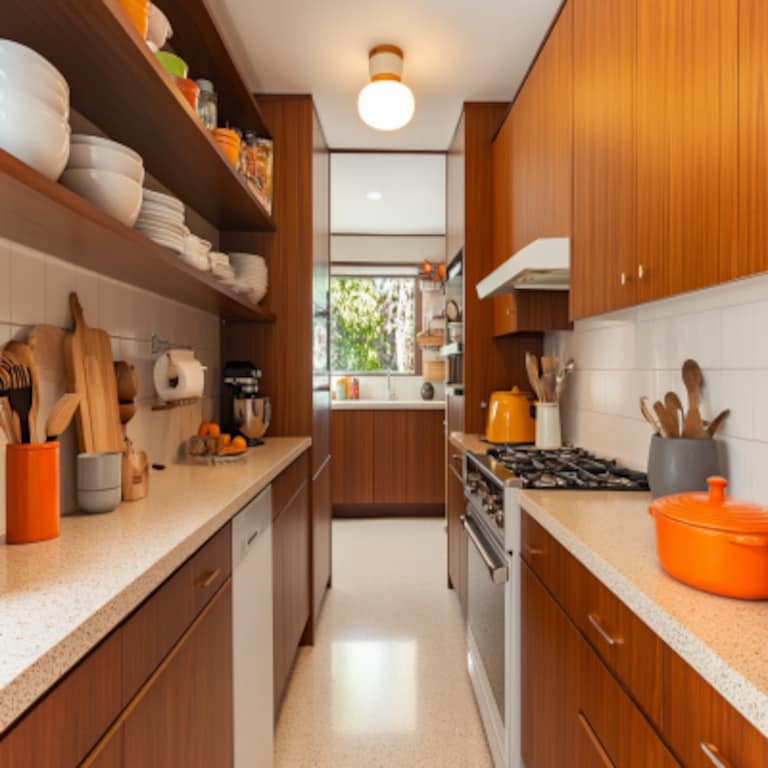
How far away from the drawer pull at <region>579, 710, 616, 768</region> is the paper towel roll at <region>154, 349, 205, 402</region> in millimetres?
1446

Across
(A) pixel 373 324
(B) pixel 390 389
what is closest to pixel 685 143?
(B) pixel 390 389

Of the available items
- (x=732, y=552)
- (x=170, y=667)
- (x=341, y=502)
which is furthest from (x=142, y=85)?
(x=341, y=502)

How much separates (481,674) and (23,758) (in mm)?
1728

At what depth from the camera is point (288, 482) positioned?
85.4 inches

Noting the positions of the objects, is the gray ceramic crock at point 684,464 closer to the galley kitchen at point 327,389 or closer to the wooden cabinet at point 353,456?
the galley kitchen at point 327,389

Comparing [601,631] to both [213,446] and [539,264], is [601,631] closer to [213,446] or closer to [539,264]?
[539,264]

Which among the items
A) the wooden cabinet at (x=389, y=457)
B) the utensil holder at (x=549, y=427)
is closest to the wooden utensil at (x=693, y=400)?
the utensil holder at (x=549, y=427)

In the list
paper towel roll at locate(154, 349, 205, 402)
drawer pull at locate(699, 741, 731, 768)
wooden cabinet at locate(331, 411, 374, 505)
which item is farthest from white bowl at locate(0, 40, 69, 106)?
wooden cabinet at locate(331, 411, 374, 505)

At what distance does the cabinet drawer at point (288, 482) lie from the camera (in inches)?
76.2

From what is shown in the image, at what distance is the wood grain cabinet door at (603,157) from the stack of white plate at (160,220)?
1107 millimetres

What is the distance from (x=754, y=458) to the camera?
4.27 feet

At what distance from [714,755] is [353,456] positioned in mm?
4162

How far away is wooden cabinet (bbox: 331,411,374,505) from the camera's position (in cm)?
475

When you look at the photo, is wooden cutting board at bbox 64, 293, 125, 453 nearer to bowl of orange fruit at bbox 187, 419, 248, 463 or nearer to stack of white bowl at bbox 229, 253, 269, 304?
bowl of orange fruit at bbox 187, 419, 248, 463
